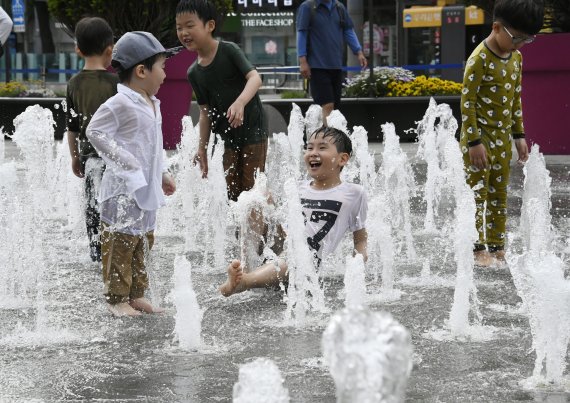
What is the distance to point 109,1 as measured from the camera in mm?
13570

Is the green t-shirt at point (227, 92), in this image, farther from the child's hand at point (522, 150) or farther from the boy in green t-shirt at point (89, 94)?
the child's hand at point (522, 150)

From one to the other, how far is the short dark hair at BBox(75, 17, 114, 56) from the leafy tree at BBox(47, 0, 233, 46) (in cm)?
771

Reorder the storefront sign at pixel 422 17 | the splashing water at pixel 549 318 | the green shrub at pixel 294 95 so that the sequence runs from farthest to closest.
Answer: the storefront sign at pixel 422 17 → the green shrub at pixel 294 95 → the splashing water at pixel 549 318

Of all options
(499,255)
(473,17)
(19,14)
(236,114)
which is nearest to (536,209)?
(499,255)

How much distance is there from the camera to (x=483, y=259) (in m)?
5.96

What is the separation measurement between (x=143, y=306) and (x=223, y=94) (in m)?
1.46

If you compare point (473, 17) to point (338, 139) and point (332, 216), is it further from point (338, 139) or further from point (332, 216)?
point (332, 216)

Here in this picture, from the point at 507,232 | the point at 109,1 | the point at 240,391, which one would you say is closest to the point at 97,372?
the point at 240,391

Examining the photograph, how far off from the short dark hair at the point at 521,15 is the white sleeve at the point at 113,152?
2.21m

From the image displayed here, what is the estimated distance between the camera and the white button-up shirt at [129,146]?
470 cm

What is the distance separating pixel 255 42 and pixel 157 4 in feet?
52.1

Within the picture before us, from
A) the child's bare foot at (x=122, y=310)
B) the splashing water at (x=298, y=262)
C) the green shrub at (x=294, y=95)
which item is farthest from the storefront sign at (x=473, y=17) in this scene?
the child's bare foot at (x=122, y=310)

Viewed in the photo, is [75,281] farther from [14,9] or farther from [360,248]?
[14,9]

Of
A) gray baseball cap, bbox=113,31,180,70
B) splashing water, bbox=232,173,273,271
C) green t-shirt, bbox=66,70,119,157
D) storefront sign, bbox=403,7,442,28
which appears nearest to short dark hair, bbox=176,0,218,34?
green t-shirt, bbox=66,70,119,157
